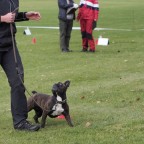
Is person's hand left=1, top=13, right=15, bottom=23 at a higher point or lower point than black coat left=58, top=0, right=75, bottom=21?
higher

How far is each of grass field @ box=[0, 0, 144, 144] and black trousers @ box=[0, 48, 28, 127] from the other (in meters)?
0.28

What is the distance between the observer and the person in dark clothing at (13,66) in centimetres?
720

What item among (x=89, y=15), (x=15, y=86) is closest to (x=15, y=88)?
(x=15, y=86)

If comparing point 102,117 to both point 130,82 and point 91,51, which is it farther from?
point 91,51

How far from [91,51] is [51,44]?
10.3 ft

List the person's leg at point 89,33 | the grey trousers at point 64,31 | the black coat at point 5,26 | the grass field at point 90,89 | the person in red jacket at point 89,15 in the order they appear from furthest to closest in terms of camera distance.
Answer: the grey trousers at point 64,31 < the person's leg at point 89,33 < the person in red jacket at point 89,15 < the black coat at point 5,26 < the grass field at point 90,89

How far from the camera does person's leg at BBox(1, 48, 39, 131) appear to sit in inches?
285

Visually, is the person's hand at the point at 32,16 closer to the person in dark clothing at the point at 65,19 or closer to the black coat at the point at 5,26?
the black coat at the point at 5,26

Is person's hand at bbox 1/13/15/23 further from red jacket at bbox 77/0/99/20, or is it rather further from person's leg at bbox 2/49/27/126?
red jacket at bbox 77/0/99/20

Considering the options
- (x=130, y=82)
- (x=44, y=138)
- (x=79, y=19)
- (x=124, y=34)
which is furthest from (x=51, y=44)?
(x=44, y=138)

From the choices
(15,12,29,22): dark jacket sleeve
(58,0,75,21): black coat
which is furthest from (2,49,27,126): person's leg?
(58,0,75,21): black coat

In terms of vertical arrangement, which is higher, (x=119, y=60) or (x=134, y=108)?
(x=134, y=108)

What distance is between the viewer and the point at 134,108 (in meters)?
8.45

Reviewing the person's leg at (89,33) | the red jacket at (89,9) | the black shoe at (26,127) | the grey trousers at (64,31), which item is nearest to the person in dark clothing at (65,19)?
the grey trousers at (64,31)
